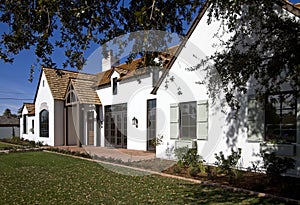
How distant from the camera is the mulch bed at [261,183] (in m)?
6.45

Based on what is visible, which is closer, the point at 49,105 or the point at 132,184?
the point at 132,184

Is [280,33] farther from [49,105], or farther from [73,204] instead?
[49,105]

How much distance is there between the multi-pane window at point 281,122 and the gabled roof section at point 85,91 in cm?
1330

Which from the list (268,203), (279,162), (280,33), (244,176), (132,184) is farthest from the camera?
(244,176)

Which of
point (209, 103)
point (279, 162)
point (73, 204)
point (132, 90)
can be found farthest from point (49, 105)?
point (279, 162)

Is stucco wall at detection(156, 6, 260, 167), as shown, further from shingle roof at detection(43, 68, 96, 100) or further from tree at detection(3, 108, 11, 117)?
tree at detection(3, 108, 11, 117)

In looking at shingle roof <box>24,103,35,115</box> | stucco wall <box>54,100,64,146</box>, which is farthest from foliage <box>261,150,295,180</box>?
shingle roof <box>24,103,35,115</box>

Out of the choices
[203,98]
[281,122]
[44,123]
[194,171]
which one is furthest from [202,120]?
[44,123]

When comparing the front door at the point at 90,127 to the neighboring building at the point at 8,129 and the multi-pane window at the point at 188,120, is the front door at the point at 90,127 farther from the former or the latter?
the neighboring building at the point at 8,129

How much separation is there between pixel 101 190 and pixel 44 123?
17.3m

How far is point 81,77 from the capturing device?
21.3m

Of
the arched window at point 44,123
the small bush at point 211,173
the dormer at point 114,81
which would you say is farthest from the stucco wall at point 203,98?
the arched window at point 44,123

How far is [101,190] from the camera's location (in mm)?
7262

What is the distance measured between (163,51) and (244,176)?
17.4 feet
